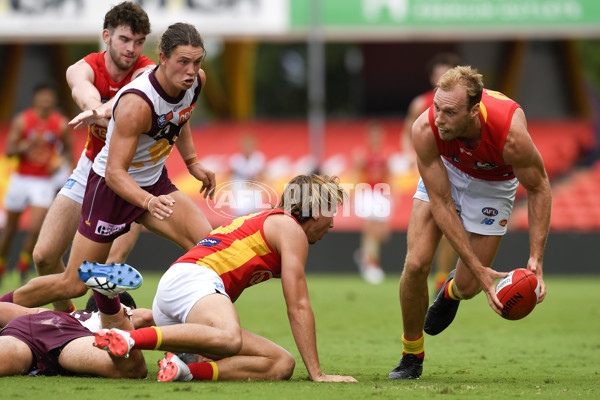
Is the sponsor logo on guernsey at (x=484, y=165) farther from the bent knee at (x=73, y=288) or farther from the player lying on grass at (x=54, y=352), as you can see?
the bent knee at (x=73, y=288)

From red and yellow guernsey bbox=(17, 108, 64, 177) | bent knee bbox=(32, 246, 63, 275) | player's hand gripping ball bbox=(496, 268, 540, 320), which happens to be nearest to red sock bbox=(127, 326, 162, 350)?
bent knee bbox=(32, 246, 63, 275)

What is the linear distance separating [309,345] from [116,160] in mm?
1780

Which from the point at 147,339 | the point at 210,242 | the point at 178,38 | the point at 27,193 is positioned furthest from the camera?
the point at 27,193

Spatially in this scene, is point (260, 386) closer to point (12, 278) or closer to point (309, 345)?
point (309, 345)

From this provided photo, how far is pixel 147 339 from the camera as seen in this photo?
4609mm

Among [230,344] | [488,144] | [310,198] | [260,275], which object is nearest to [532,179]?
[488,144]

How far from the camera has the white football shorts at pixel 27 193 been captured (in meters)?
11.5

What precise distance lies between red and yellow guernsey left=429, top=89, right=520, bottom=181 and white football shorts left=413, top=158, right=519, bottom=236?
5.1 inches

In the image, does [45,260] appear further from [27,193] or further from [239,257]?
[27,193]

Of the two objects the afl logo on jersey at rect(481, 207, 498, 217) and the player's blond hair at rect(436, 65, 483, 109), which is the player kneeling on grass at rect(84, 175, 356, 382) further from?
the afl logo on jersey at rect(481, 207, 498, 217)

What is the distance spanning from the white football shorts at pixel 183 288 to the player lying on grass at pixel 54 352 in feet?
1.08

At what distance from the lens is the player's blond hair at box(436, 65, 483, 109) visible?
5148mm

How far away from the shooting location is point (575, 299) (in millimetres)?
11680

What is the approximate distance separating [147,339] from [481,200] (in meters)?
2.75
